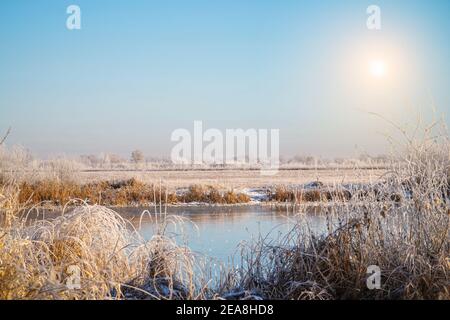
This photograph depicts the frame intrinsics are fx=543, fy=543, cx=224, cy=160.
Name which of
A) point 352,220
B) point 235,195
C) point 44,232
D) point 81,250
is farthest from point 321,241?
point 235,195

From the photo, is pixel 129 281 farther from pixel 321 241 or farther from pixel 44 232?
pixel 321 241

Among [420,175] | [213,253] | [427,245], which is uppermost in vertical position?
[420,175]

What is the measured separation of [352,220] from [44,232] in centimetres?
351

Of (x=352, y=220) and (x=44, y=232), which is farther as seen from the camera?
(x=44, y=232)

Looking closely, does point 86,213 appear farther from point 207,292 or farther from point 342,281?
point 342,281

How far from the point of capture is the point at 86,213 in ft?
21.3

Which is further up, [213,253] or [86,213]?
[86,213]

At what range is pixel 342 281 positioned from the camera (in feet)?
17.9

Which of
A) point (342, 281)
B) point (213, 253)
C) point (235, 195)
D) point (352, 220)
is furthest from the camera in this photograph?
point (235, 195)
